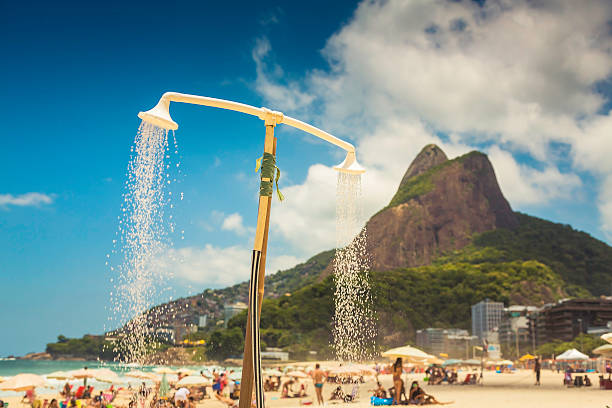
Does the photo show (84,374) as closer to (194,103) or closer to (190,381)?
(190,381)

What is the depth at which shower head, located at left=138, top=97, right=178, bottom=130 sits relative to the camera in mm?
6086

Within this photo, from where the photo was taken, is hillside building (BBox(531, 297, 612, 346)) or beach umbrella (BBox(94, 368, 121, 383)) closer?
beach umbrella (BBox(94, 368, 121, 383))

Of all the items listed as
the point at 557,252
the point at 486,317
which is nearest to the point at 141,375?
the point at 486,317

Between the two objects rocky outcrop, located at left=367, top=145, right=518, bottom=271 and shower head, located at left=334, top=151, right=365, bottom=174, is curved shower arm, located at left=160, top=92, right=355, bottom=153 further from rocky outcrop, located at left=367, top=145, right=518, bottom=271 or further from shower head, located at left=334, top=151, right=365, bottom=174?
rocky outcrop, located at left=367, top=145, right=518, bottom=271

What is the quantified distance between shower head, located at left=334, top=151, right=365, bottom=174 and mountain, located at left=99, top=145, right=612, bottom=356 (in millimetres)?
39716

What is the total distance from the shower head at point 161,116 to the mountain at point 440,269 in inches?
1599

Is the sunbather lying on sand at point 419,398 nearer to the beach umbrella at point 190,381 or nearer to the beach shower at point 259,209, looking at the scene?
the beach umbrella at point 190,381

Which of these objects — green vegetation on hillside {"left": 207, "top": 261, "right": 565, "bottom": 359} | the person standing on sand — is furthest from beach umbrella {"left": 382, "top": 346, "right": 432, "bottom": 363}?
green vegetation on hillside {"left": 207, "top": 261, "right": 565, "bottom": 359}

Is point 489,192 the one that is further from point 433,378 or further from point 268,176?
point 268,176

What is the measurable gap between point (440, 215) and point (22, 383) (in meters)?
161

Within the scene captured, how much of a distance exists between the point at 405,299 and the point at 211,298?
83639 mm

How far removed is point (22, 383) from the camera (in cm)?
1623

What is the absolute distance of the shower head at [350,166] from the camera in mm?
7699

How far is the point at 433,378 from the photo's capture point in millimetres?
29500
